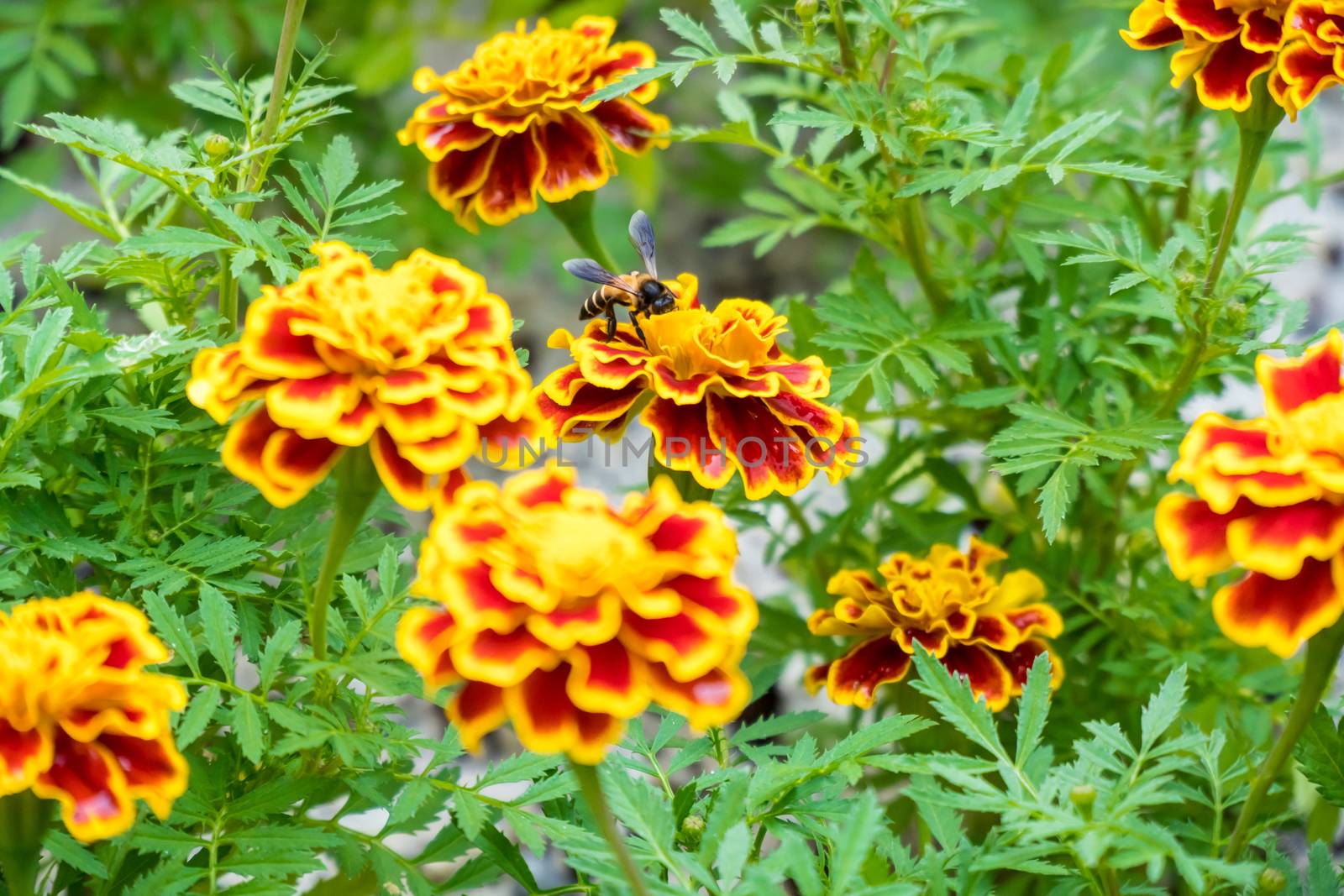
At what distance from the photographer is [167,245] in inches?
40.0

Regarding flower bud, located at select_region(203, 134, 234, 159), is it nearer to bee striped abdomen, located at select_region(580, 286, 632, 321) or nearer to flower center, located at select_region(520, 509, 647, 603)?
bee striped abdomen, located at select_region(580, 286, 632, 321)

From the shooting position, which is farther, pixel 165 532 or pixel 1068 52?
pixel 1068 52

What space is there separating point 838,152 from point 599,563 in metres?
2.25

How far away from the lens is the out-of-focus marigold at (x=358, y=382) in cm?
78

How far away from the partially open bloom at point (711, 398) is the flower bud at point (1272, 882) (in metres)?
0.42

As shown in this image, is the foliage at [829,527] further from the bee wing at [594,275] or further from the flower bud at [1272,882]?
the bee wing at [594,275]

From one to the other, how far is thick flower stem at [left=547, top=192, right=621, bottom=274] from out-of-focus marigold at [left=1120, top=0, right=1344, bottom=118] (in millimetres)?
516

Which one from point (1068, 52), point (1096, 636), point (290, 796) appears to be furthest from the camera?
point (1068, 52)

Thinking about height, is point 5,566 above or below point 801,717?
above

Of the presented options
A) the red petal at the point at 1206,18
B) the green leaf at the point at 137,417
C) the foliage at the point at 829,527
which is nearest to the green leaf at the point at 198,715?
the foliage at the point at 829,527

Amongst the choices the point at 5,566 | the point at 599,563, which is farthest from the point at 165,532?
the point at 599,563

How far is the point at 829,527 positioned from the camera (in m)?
1.50

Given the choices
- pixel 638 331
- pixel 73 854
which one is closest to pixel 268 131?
pixel 638 331

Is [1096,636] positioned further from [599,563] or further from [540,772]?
[599,563]
